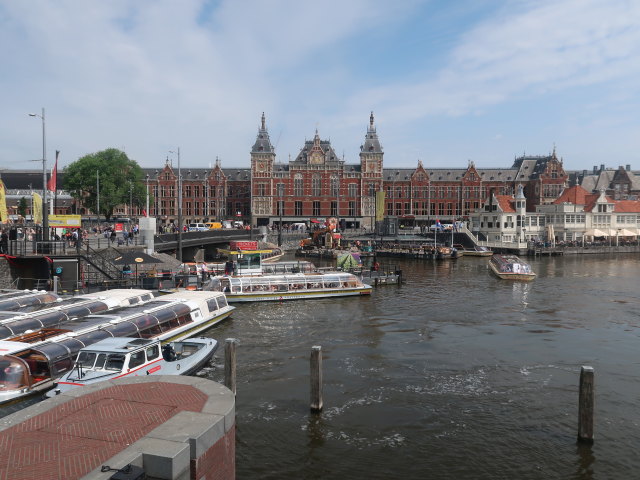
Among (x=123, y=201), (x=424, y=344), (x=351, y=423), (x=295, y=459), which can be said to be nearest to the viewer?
(x=295, y=459)

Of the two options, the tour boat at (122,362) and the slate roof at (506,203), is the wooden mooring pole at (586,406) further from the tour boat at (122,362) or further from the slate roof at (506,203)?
the slate roof at (506,203)

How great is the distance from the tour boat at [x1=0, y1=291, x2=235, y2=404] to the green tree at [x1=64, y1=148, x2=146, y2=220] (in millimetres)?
72073

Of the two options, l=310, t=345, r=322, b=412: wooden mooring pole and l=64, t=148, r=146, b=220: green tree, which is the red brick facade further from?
l=310, t=345, r=322, b=412: wooden mooring pole

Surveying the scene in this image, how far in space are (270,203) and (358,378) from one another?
101993 millimetres

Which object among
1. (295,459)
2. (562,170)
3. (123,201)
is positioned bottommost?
(295,459)

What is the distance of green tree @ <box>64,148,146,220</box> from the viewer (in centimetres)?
9494

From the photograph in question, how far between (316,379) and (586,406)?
889 centimetres

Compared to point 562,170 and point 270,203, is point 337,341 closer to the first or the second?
point 270,203

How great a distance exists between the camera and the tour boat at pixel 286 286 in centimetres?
3941

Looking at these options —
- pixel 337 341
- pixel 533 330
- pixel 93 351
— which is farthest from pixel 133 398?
pixel 533 330

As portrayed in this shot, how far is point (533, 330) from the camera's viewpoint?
3188 cm

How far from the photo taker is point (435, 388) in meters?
21.5

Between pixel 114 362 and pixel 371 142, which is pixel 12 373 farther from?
pixel 371 142

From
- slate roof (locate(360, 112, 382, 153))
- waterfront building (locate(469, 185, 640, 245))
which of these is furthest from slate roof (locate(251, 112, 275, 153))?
waterfront building (locate(469, 185, 640, 245))
